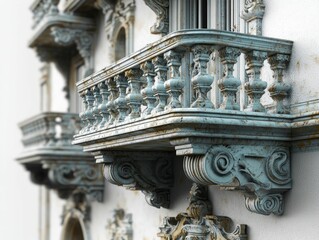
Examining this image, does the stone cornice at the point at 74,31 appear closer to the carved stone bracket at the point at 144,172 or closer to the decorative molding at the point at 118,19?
the decorative molding at the point at 118,19

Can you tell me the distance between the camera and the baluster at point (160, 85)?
7883 mm

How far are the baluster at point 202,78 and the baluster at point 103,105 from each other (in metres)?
2.56

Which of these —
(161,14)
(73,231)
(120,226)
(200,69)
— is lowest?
(73,231)

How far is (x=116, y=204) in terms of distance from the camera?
1323 centimetres

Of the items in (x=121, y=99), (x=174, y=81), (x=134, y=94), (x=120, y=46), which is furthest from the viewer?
(x=120, y=46)

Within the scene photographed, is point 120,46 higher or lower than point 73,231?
higher

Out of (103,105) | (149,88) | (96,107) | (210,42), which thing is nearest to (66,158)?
(96,107)

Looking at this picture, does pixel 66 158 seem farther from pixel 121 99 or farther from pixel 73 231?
pixel 121 99

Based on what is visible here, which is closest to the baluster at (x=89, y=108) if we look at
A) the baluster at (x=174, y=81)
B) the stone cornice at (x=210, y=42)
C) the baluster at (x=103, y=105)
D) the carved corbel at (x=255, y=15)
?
the baluster at (x=103, y=105)

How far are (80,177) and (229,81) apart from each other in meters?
7.23

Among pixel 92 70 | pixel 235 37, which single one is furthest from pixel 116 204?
pixel 235 37

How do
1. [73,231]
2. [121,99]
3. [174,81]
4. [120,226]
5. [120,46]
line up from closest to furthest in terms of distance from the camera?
[174,81] → [121,99] → [120,226] → [120,46] → [73,231]

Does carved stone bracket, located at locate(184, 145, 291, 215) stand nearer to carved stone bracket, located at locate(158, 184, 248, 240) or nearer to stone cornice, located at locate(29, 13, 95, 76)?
carved stone bracket, located at locate(158, 184, 248, 240)

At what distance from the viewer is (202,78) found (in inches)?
291
